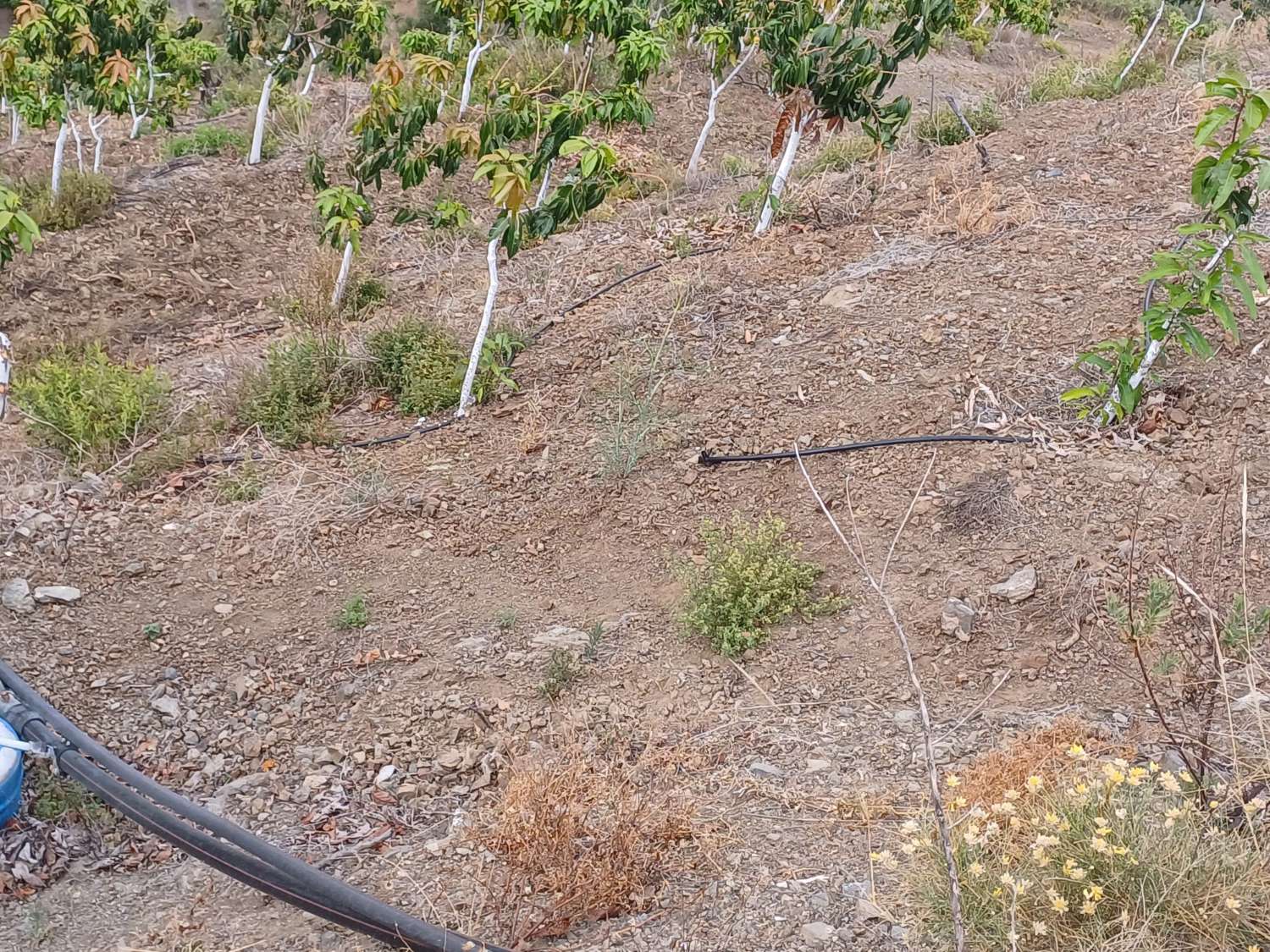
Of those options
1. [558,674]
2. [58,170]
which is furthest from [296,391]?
[58,170]

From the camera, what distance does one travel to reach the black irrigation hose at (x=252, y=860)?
2314 mm

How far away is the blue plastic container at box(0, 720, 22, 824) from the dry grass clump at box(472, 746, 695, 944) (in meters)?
1.24

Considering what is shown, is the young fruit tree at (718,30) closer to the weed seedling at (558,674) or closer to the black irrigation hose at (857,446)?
the black irrigation hose at (857,446)

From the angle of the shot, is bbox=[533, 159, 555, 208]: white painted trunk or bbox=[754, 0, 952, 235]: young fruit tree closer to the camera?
bbox=[754, 0, 952, 235]: young fruit tree

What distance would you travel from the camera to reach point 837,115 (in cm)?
542

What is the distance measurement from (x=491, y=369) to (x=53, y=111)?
415 centimetres

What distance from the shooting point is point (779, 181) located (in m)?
5.70

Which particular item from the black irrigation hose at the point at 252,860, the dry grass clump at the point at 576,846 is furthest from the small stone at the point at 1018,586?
the black irrigation hose at the point at 252,860

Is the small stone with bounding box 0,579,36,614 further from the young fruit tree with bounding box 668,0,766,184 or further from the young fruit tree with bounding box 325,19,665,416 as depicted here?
the young fruit tree with bounding box 668,0,766,184

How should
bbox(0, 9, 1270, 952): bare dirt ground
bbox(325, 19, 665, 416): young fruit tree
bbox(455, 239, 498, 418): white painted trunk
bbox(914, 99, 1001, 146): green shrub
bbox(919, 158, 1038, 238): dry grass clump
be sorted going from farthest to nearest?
bbox(914, 99, 1001, 146): green shrub → bbox(919, 158, 1038, 238): dry grass clump → bbox(455, 239, 498, 418): white painted trunk → bbox(325, 19, 665, 416): young fruit tree → bbox(0, 9, 1270, 952): bare dirt ground

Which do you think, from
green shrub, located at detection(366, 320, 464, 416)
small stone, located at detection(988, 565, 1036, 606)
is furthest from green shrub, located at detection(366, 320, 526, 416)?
small stone, located at detection(988, 565, 1036, 606)

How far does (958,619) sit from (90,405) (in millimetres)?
3745

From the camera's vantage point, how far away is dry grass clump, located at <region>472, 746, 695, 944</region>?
2395mm

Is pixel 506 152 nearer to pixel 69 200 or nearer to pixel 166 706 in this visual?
pixel 166 706
